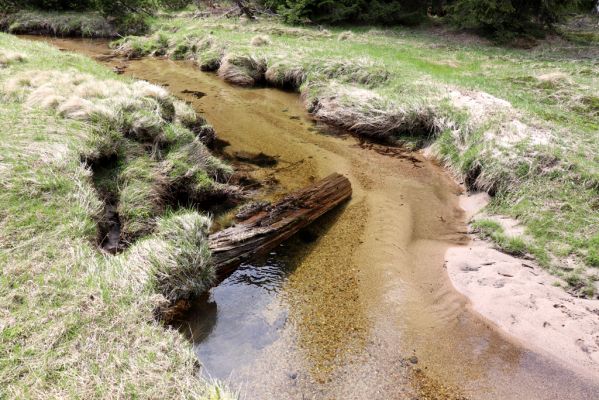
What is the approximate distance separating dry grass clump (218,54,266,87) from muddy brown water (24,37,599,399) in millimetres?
7959

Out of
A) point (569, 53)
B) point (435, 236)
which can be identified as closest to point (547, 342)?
point (435, 236)

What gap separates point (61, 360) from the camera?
3.62 metres

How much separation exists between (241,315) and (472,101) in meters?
8.66

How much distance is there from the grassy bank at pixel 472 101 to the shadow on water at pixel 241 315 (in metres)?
3.89

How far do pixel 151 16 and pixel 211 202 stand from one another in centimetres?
2576

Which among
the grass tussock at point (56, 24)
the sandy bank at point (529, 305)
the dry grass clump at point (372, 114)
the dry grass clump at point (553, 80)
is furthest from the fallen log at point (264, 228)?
the grass tussock at point (56, 24)

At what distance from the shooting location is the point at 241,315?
207 inches

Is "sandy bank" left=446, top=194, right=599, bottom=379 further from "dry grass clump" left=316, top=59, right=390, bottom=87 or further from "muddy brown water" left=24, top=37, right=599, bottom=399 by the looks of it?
"dry grass clump" left=316, top=59, right=390, bottom=87

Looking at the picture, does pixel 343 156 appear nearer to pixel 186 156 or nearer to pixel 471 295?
pixel 186 156

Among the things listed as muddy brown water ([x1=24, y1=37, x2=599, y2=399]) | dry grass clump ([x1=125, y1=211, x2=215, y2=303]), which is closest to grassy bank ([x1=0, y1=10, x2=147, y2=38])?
muddy brown water ([x1=24, y1=37, x2=599, y2=399])

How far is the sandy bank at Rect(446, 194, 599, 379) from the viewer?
15.8ft

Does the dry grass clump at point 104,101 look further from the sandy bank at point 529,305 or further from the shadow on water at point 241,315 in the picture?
the sandy bank at point 529,305

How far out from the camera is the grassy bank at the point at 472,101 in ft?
22.1

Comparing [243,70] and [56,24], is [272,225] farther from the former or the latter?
[56,24]
